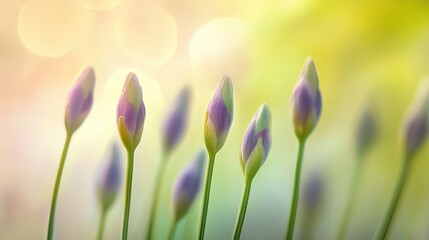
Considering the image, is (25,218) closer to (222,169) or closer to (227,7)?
(222,169)

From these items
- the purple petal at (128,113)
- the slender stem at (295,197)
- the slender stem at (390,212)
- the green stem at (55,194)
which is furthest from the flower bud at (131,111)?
the slender stem at (390,212)

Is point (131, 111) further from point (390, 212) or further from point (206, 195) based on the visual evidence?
point (390, 212)

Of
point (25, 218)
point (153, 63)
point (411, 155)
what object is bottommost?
point (25, 218)

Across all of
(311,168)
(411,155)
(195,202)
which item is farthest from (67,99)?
(411,155)

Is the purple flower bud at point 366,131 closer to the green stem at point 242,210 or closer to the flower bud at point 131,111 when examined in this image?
the green stem at point 242,210

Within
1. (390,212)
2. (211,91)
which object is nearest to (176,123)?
(211,91)

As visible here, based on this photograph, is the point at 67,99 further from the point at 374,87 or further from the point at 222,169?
the point at 374,87

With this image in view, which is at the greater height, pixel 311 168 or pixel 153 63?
pixel 153 63
